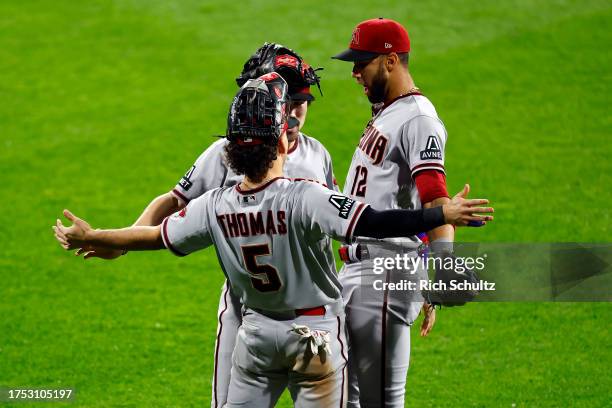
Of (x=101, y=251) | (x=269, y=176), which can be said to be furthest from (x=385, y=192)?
(x=101, y=251)

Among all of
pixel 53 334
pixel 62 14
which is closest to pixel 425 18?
pixel 62 14

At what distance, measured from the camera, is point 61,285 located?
9562mm

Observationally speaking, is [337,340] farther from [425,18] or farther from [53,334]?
[425,18]

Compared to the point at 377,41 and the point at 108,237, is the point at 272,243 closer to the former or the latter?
the point at 108,237

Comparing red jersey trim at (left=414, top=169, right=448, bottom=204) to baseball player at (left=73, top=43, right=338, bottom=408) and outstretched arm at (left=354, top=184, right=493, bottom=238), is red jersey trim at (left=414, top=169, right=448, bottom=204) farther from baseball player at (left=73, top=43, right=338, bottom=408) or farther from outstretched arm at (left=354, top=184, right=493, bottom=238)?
baseball player at (left=73, top=43, right=338, bottom=408)

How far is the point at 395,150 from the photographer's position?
4859 millimetres

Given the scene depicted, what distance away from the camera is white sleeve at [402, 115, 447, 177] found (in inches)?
183

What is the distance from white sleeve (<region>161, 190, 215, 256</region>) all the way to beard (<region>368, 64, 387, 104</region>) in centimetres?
123

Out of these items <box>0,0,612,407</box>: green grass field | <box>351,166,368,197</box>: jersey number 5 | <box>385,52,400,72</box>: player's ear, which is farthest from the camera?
<box>0,0,612,407</box>: green grass field

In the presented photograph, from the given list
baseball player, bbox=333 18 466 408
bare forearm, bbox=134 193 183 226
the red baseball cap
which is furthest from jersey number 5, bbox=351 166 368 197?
bare forearm, bbox=134 193 183 226

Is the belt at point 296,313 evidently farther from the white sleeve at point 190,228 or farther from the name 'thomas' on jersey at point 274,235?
the white sleeve at point 190,228

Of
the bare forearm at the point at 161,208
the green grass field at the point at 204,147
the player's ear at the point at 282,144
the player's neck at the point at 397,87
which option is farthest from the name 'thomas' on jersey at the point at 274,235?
the green grass field at the point at 204,147

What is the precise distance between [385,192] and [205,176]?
1011 millimetres

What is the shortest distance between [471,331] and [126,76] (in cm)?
860
